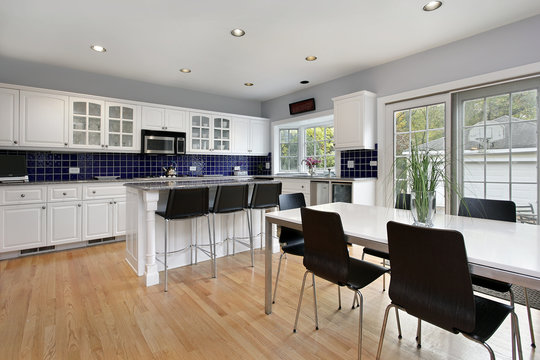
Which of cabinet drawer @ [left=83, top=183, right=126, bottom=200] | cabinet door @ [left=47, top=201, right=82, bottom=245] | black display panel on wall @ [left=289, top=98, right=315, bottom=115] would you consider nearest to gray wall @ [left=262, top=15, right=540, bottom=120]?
black display panel on wall @ [left=289, top=98, right=315, bottom=115]

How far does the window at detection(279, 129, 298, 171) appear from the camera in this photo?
582 cm

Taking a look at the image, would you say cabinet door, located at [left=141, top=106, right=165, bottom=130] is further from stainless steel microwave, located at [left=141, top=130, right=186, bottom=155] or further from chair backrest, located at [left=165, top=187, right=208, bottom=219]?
chair backrest, located at [left=165, top=187, right=208, bottom=219]

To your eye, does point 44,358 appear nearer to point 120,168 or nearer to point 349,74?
point 120,168

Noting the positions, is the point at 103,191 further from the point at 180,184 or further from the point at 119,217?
the point at 180,184

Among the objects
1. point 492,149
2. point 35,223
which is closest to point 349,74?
point 492,149

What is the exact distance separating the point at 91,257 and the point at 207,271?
158 centimetres

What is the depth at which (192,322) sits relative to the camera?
196 centimetres

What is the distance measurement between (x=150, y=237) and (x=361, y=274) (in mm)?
1928

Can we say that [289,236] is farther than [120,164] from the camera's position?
No

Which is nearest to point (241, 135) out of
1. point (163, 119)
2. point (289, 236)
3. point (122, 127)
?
point (163, 119)

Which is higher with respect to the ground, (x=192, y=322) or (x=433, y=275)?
(x=433, y=275)

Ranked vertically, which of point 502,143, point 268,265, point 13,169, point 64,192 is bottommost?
point 268,265

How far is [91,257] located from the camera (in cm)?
339

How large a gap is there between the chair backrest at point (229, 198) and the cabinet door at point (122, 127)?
2.32 metres
